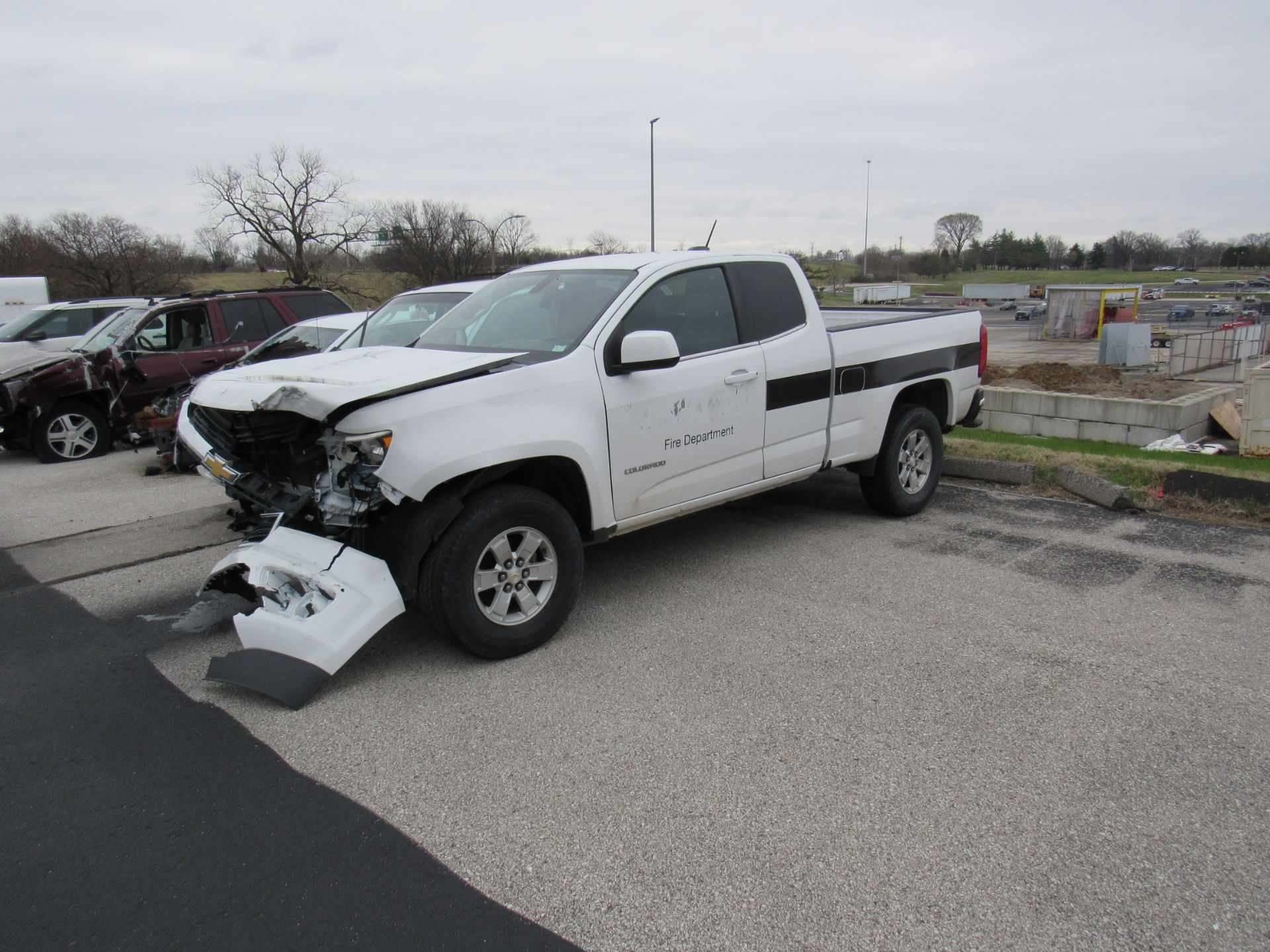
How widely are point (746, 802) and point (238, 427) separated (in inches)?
120

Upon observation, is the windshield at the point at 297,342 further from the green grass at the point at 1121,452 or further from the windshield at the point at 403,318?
the green grass at the point at 1121,452

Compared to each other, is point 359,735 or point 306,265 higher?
point 306,265

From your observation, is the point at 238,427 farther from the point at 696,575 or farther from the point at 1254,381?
the point at 1254,381

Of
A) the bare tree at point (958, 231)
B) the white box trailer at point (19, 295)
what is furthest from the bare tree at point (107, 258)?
the bare tree at point (958, 231)

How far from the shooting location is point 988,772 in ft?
10.7

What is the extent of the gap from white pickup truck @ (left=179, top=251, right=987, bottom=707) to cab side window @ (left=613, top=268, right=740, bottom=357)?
0.6 inches

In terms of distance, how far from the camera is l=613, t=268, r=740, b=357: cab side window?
495 cm

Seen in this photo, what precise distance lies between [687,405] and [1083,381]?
18423mm

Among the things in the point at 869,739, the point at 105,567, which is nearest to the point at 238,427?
the point at 105,567

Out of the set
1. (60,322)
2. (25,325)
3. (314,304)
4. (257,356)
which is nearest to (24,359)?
(257,356)

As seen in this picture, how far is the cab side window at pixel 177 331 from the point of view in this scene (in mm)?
10805

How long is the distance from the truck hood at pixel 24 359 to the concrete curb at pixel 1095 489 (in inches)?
443

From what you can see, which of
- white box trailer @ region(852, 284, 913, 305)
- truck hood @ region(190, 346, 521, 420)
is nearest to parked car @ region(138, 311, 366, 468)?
truck hood @ region(190, 346, 521, 420)

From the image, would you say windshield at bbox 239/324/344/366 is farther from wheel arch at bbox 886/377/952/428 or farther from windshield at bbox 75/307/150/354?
wheel arch at bbox 886/377/952/428
